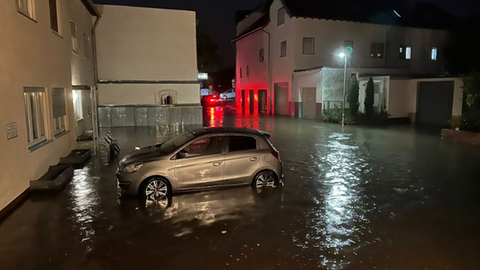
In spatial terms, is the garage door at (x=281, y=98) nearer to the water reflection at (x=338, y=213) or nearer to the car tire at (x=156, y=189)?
the water reflection at (x=338, y=213)

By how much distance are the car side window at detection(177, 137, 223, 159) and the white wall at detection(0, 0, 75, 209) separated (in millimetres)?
3294

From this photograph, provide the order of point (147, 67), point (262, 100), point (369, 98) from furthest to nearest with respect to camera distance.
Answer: point (262, 100) < point (369, 98) < point (147, 67)

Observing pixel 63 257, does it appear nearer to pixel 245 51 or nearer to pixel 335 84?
pixel 335 84

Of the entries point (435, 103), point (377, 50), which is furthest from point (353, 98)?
point (377, 50)

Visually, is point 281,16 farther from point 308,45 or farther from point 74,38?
point 74,38

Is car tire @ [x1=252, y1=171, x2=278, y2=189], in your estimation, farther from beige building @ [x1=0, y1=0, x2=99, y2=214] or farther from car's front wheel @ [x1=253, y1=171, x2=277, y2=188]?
beige building @ [x1=0, y1=0, x2=99, y2=214]

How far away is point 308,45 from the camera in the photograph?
27.7m

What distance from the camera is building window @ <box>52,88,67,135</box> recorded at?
1062 centimetres

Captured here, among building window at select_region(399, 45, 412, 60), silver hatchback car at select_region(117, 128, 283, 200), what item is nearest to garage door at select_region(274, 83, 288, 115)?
building window at select_region(399, 45, 412, 60)

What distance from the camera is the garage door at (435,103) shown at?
846 inches

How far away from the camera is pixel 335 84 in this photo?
25.0 metres

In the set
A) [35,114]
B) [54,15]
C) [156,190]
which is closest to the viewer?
[156,190]

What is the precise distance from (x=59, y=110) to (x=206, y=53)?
3354 centimetres

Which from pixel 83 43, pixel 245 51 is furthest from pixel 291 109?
pixel 83 43
